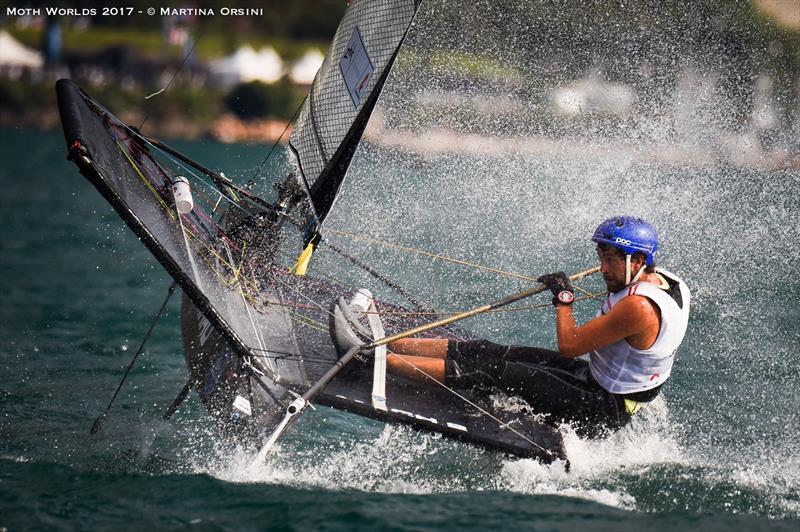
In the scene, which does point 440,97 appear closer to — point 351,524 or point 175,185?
point 175,185

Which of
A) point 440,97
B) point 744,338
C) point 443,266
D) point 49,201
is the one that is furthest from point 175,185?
point 49,201

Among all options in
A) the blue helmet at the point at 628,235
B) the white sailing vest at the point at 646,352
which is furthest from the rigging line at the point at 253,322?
the blue helmet at the point at 628,235

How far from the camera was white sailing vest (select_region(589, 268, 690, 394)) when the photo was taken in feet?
17.8

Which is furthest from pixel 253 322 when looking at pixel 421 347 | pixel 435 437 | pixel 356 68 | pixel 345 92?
pixel 356 68

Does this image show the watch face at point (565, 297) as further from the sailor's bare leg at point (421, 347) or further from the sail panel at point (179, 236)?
the sail panel at point (179, 236)

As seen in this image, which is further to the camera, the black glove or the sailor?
the black glove

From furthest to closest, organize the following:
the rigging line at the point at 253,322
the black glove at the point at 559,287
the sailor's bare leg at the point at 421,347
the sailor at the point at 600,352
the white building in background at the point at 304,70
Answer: the white building in background at the point at 304,70 < the sailor's bare leg at the point at 421,347 < the rigging line at the point at 253,322 < the black glove at the point at 559,287 < the sailor at the point at 600,352

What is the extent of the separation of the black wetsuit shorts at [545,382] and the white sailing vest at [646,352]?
0.07 meters

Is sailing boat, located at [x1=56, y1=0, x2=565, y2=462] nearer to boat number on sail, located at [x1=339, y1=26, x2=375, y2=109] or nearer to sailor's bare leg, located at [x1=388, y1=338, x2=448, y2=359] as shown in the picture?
boat number on sail, located at [x1=339, y1=26, x2=375, y2=109]

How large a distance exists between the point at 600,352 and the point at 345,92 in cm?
236

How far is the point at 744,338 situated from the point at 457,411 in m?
4.08

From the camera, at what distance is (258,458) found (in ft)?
17.2

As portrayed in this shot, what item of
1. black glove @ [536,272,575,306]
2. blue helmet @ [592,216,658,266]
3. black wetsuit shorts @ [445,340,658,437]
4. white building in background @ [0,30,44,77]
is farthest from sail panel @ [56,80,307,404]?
white building in background @ [0,30,44,77]

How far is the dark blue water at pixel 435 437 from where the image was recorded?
5293 millimetres
